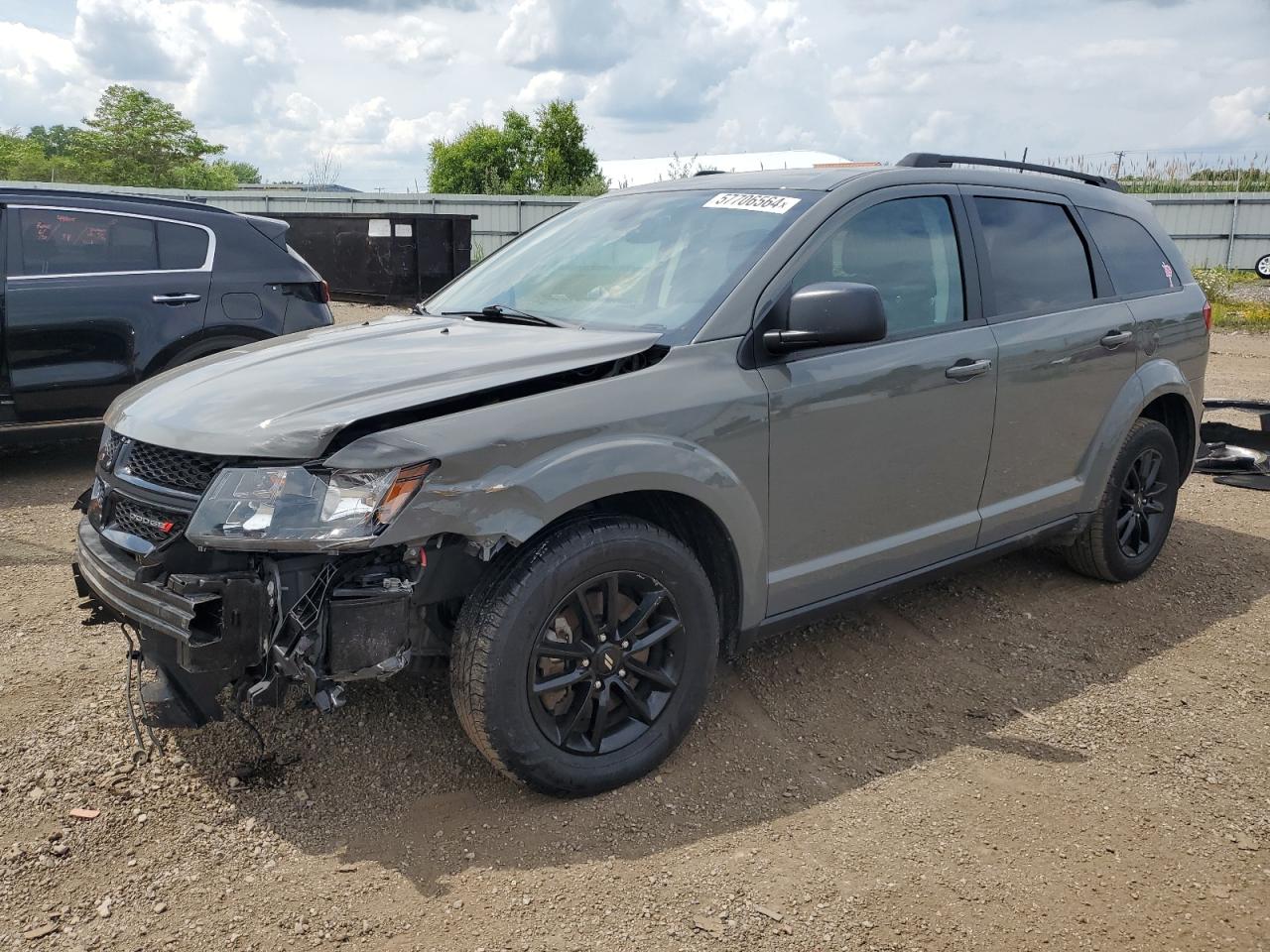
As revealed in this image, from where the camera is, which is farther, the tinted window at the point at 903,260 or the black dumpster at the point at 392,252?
the black dumpster at the point at 392,252

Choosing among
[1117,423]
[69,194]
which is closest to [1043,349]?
[1117,423]

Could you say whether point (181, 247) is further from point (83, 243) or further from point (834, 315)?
point (834, 315)

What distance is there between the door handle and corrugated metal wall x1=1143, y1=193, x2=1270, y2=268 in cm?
2294

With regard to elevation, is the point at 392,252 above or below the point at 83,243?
above

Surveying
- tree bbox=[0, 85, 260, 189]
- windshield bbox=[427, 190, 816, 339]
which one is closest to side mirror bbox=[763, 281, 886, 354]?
windshield bbox=[427, 190, 816, 339]

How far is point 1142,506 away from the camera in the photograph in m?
5.02

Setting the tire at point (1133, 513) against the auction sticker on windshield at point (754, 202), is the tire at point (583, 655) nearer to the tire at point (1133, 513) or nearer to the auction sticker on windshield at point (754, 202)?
the auction sticker on windshield at point (754, 202)

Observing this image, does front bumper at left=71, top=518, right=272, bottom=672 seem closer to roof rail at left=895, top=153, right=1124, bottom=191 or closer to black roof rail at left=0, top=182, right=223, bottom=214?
roof rail at left=895, top=153, right=1124, bottom=191

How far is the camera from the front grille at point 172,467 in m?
2.83

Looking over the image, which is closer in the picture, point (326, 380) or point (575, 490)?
point (575, 490)

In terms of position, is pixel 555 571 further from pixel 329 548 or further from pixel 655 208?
pixel 655 208

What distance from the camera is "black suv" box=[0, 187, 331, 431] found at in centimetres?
632

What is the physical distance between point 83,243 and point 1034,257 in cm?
551

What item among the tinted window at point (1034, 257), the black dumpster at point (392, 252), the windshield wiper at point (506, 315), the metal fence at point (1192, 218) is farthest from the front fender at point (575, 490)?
the metal fence at point (1192, 218)
